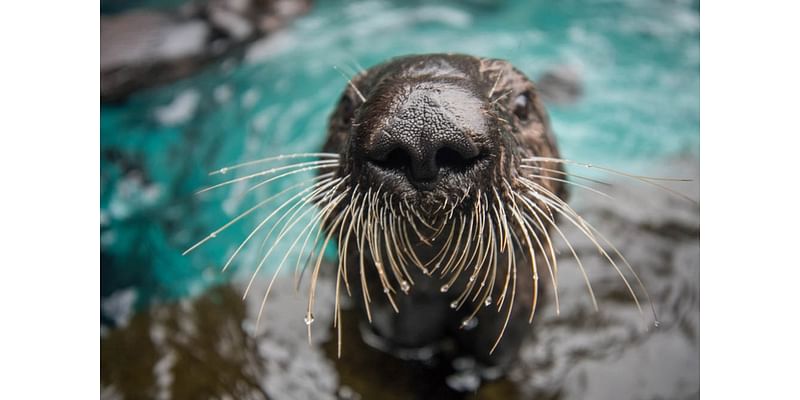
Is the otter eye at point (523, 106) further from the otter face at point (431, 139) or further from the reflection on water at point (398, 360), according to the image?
the reflection on water at point (398, 360)

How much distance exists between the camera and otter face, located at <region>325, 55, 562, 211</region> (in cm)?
188

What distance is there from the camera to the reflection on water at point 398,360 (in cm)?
296

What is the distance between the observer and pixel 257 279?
3.76 m

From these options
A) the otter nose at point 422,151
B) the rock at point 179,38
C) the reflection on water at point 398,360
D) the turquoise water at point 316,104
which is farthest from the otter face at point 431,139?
the rock at point 179,38

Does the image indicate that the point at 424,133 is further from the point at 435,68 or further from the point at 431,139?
the point at 435,68

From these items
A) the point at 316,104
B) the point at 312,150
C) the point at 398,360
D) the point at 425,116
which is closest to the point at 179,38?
the point at 316,104

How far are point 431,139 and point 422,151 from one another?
1.7 inches

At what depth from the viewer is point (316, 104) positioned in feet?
17.5

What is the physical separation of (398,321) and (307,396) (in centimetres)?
60

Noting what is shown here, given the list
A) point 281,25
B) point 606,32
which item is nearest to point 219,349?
point 281,25

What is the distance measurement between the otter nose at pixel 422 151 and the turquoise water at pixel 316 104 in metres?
2.01

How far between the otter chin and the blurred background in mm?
401

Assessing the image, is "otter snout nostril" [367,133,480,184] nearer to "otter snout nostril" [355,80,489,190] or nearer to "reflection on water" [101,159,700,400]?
"otter snout nostril" [355,80,489,190]

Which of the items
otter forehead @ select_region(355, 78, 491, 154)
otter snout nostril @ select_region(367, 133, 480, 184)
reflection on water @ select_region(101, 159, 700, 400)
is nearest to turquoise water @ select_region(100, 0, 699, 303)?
reflection on water @ select_region(101, 159, 700, 400)
